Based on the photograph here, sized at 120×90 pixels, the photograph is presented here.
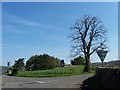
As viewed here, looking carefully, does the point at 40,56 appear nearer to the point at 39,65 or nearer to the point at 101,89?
the point at 39,65

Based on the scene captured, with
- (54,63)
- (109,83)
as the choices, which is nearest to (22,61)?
(54,63)

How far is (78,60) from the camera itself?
139875 mm

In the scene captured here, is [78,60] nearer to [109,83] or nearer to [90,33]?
[90,33]

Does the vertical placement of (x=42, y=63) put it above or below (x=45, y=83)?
above

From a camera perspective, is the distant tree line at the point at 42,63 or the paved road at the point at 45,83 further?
the distant tree line at the point at 42,63

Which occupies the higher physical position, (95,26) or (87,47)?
(95,26)

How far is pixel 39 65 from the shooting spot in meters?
131

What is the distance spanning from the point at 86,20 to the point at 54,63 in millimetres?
59924

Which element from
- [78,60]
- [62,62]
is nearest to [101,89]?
[62,62]

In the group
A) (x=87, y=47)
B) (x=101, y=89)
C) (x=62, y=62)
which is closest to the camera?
(x=101, y=89)

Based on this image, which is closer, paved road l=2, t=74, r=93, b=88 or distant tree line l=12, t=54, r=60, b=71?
paved road l=2, t=74, r=93, b=88

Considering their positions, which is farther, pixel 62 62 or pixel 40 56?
pixel 40 56

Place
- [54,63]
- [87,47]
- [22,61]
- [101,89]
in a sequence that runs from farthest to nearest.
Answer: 1. [22,61]
2. [54,63]
3. [87,47]
4. [101,89]

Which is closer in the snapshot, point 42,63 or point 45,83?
point 45,83
